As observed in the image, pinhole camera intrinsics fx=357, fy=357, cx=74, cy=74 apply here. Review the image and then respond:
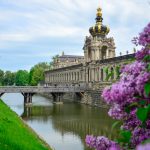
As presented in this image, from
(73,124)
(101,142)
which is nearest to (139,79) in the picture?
(101,142)

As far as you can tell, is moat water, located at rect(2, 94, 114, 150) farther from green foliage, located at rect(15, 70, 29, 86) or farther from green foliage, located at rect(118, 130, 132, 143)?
green foliage, located at rect(15, 70, 29, 86)

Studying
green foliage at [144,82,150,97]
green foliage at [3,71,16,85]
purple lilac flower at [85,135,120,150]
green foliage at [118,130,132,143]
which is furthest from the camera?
green foliage at [3,71,16,85]

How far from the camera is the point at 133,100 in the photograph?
12.4 feet

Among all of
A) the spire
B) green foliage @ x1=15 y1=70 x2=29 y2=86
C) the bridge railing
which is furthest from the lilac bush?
green foliage @ x1=15 y1=70 x2=29 y2=86

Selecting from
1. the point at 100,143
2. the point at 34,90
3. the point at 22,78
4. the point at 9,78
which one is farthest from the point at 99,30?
the point at 9,78

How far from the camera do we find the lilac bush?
3.59 metres

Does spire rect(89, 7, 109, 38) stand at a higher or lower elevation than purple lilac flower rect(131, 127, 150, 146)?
higher

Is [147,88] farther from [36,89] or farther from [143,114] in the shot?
[36,89]

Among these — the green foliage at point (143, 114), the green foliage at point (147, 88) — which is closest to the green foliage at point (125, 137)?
the green foliage at point (143, 114)

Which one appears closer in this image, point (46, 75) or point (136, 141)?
point (136, 141)

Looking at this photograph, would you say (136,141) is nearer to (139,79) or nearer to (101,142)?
(101,142)

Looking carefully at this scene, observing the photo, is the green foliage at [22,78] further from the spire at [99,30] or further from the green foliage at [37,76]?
the spire at [99,30]

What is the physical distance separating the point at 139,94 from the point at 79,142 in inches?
917

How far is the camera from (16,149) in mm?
13883
